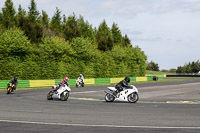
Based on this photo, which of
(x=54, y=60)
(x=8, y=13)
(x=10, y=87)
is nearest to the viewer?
(x=10, y=87)

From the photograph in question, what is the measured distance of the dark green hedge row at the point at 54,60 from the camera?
47469 mm

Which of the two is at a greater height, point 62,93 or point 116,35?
point 116,35

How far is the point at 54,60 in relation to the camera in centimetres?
5338

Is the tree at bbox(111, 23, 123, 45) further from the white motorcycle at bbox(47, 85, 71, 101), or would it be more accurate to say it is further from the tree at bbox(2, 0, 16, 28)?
the white motorcycle at bbox(47, 85, 71, 101)

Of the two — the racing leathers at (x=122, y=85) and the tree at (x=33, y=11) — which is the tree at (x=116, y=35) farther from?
the racing leathers at (x=122, y=85)

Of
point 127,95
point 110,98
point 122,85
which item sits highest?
point 122,85

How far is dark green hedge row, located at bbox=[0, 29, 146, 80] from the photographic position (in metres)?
47.5

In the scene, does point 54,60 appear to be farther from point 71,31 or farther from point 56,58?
point 71,31

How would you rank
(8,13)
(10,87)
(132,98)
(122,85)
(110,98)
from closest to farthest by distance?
(132,98) → (122,85) → (110,98) → (10,87) → (8,13)

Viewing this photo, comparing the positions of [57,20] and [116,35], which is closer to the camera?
[57,20]

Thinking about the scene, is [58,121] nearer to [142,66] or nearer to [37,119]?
[37,119]

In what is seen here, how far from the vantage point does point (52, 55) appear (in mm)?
53406

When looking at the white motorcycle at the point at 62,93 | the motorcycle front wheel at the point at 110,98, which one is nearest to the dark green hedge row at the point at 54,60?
the white motorcycle at the point at 62,93

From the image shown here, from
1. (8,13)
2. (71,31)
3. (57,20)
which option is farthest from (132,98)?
(57,20)
